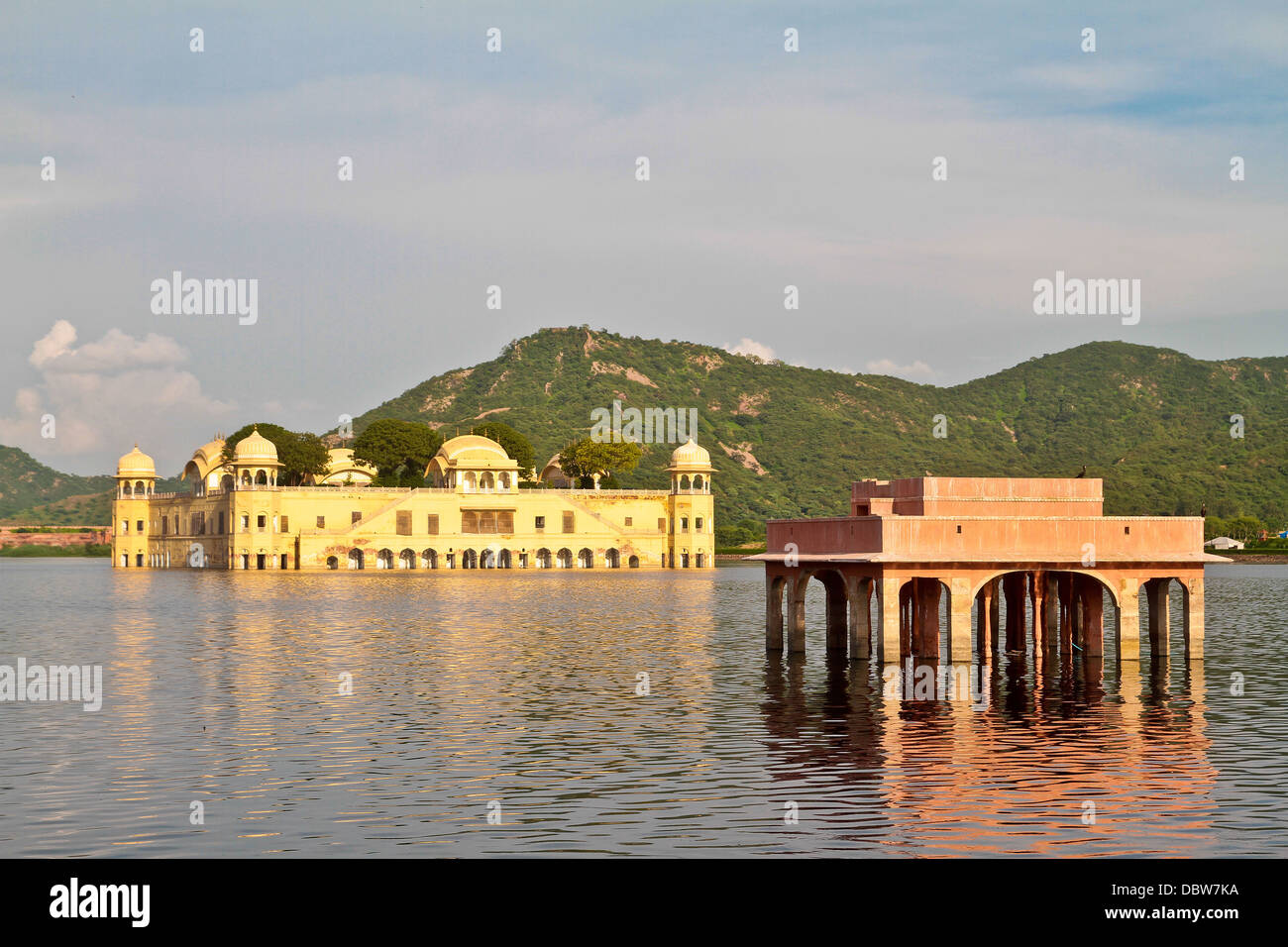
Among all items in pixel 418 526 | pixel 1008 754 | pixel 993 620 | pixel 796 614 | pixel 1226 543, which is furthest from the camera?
pixel 1226 543

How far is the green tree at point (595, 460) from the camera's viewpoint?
449 feet

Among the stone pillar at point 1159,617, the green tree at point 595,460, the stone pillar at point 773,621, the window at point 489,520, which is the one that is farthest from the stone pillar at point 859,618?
the green tree at point 595,460

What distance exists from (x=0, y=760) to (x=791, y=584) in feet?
75.3

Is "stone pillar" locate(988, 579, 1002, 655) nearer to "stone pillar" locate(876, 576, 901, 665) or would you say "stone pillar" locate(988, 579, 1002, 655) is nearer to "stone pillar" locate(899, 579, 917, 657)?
"stone pillar" locate(899, 579, 917, 657)

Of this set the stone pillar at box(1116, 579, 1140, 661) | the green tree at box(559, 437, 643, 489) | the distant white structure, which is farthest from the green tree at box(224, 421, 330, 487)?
the stone pillar at box(1116, 579, 1140, 661)

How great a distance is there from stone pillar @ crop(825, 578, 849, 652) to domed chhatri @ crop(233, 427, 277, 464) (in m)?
89.1

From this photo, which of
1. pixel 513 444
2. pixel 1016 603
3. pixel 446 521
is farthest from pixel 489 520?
pixel 1016 603

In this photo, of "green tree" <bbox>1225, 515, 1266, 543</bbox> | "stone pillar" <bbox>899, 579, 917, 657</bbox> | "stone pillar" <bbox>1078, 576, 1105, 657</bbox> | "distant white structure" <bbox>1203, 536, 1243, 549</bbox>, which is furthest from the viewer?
"green tree" <bbox>1225, 515, 1266, 543</bbox>

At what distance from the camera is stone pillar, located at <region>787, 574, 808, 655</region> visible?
4081 cm

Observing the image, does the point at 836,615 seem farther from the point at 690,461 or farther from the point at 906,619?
the point at 690,461

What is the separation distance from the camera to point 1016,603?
142ft

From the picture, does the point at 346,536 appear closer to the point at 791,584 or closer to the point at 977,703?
the point at 791,584

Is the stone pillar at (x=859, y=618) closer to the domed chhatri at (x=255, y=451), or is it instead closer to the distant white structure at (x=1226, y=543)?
the domed chhatri at (x=255, y=451)

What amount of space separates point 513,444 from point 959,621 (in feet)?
374
